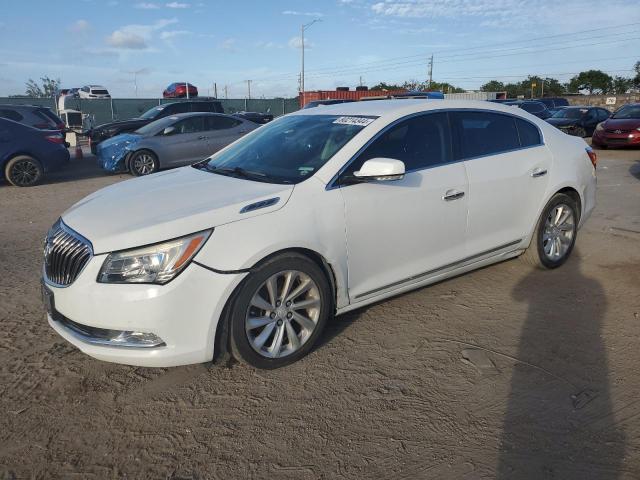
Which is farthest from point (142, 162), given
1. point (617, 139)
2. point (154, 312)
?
point (617, 139)

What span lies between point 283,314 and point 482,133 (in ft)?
7.87

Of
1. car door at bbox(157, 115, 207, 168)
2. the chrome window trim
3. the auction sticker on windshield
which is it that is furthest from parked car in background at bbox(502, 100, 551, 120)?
the auction sticker on windshield

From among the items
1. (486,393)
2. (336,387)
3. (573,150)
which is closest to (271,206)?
(336,387)

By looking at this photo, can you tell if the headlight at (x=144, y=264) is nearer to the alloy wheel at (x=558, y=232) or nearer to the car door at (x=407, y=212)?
the car door at (x=407, y=212)

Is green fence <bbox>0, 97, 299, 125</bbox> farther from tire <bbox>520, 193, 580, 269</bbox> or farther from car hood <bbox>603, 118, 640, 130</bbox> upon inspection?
tire <bbox>520, 193, 580, 269</bbox>

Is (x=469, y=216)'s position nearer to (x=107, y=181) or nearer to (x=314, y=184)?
(x=314, y=184)

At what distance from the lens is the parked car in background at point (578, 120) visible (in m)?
19.2

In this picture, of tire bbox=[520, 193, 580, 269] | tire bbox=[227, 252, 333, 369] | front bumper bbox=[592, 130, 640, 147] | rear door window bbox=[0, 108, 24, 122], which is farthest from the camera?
front bumper bbox=[592, 130, 640, 147]

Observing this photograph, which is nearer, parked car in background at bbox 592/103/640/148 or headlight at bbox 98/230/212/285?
headlight at bbox 98/230/212/285

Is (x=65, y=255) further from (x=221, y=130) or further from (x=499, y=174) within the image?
(x=221, y=130)

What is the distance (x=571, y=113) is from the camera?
20016mm

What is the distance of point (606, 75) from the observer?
2623 inches

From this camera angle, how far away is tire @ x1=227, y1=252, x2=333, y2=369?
309 cm

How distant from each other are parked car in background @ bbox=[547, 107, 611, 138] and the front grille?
1906 centimetres
